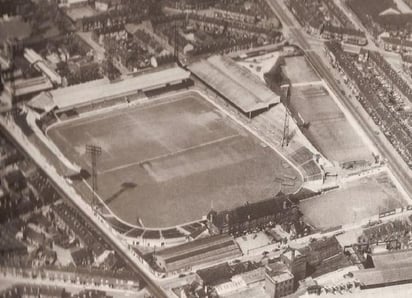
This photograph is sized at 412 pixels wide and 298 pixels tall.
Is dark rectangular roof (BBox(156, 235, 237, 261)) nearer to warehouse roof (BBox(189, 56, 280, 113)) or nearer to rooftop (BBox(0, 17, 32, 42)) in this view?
warehouse roof (BBox(189, 56, 280, 113))

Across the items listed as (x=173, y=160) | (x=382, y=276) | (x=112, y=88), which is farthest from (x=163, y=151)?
(x=382, y=276)

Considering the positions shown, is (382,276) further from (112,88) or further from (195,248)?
(112,88)

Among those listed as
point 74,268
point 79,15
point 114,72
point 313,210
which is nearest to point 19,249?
point 74,268

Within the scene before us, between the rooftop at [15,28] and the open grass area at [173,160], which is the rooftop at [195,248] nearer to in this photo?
the open grass area at [173,160]

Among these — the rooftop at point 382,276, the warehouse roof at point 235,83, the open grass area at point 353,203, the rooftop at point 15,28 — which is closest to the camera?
the rooftop at point 382,276

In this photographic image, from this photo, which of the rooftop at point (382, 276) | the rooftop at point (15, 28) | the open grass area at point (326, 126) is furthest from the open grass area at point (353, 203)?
the rooftop at point (15, 28)

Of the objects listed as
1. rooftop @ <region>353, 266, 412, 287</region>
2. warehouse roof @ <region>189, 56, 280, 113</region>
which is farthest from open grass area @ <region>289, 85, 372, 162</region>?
rooftop @ <region>353, 266, 412, 287</region>

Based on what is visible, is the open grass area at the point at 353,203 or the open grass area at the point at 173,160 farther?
the open grass area at the point at 173,160
